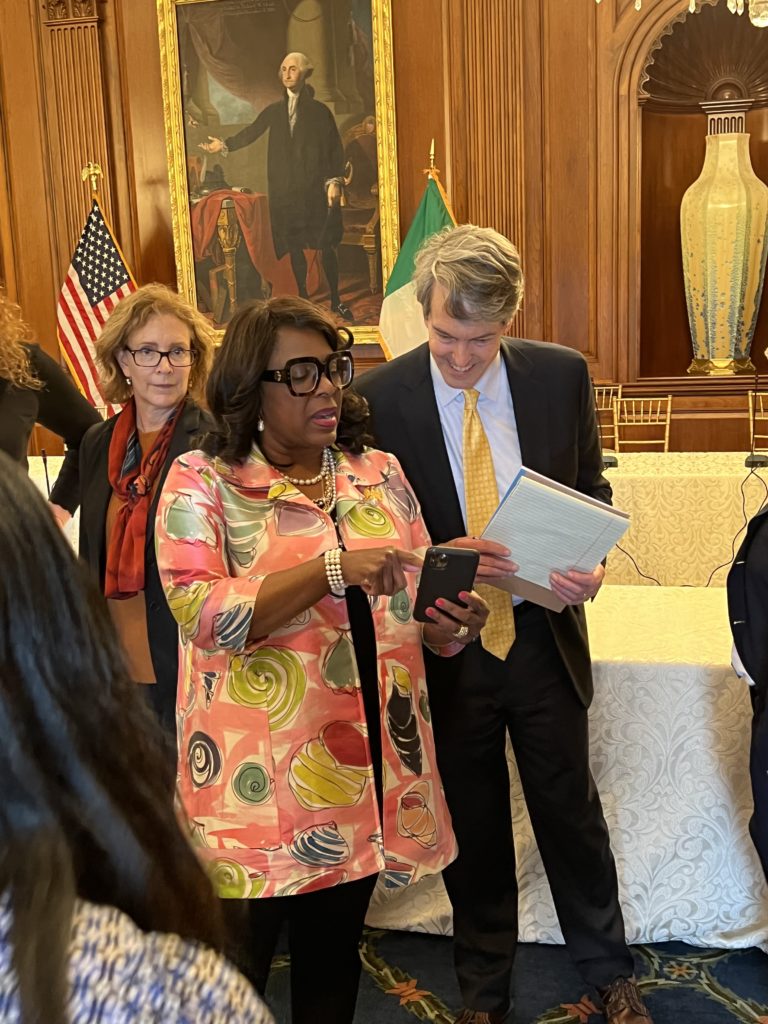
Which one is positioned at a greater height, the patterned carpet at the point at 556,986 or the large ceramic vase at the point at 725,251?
the large ceramic vase at the point at 725,251

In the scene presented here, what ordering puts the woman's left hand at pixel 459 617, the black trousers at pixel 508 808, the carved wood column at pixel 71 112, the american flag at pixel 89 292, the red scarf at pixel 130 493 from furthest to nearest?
the carved wood column at pixel 71 112 → the american flag at pixel 89 292 → the red scarf at pixel 130 493 → the black trousers at pixel 508 808 → the woman's left hand at pixel 459 617

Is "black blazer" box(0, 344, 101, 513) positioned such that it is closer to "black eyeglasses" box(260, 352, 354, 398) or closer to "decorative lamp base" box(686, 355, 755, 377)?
"black eyeglasses" box(260, 352, 354, 398)

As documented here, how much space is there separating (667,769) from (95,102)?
7807mm

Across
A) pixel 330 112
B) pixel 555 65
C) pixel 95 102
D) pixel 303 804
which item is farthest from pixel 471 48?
pixel 303 804

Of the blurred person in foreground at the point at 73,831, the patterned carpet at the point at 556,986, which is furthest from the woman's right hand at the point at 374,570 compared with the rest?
the patterned carpet at the point at 556,986

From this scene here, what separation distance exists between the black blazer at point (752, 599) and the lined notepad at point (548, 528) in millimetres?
239

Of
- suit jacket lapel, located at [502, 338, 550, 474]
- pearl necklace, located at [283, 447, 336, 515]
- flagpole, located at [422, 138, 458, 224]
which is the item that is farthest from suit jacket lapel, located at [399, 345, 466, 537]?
flagpole, located at [422, 138, 458, 224]

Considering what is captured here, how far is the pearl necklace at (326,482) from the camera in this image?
188 cm

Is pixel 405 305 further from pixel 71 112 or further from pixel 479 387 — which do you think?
pixel 479 387

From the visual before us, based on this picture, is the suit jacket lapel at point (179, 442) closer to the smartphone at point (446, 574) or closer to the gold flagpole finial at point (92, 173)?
the smartphone at point (446, 574)

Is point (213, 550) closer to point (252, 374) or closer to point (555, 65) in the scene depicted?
point (252, 374)

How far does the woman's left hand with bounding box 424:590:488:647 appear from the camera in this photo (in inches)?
71.5

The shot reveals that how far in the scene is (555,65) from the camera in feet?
25.1

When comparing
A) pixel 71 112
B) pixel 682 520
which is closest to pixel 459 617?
pixel 682 520
